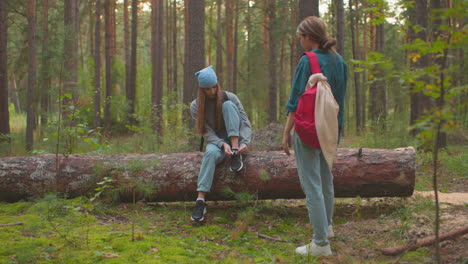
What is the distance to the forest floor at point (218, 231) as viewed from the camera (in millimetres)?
3564

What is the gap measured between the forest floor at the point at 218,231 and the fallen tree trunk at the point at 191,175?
9.5 inches

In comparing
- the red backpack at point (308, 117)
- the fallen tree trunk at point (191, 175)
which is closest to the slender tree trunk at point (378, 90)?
the fallen tree trunk at point (191, 175)

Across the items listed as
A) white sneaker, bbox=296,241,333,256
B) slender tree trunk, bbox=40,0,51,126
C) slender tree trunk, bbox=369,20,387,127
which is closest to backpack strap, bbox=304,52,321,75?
white sneaker, bbox=296,241,333,256

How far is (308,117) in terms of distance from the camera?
354 cm

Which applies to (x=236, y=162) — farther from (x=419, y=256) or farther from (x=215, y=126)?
(x=419, y=256)

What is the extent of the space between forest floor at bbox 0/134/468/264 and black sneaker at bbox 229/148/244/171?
1.59 ft

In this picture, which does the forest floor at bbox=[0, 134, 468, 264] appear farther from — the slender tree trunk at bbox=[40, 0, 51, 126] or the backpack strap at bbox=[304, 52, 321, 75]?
the slender tree trunk at bbox=[40, 0, 51, 126]

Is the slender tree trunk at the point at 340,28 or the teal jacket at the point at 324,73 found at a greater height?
the slender tree trunk at the point at 340,28

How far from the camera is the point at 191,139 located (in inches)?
395

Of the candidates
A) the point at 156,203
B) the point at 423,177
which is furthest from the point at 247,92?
the point at 156,203

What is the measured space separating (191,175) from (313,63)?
2.54m

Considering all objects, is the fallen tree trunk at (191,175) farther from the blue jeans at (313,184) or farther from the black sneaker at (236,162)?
the blue jeans at (313,184)

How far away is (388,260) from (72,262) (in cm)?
278

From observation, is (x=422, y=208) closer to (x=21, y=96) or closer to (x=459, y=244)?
(x=459, y=244)
